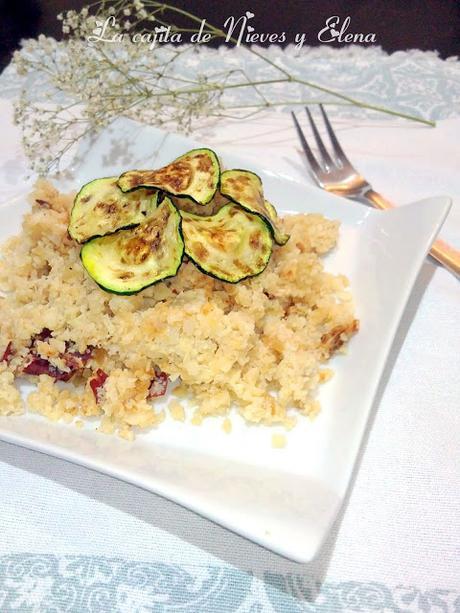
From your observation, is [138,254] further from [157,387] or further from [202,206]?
[157,387]

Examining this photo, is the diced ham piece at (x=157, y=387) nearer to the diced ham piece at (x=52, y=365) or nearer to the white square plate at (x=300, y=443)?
the white square plate at (x=300, y=443)

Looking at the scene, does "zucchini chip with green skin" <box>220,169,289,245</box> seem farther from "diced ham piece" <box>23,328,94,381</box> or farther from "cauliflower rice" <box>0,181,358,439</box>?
"diced ham piece" <box>23,328,94,381</box>

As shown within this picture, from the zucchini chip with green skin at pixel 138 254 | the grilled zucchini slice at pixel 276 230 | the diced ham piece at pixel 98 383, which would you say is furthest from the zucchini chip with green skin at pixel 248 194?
the diced ham piece at pixel 98 383

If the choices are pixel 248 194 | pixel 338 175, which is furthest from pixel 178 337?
pixel 338 175

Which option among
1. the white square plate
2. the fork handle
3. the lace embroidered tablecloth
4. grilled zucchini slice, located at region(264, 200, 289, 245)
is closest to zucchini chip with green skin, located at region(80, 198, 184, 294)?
grilled zucchini slice, located at region(264, 200, 289, 245)

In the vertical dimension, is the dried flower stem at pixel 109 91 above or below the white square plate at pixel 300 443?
above

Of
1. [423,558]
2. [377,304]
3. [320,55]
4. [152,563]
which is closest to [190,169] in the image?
[377,304]
